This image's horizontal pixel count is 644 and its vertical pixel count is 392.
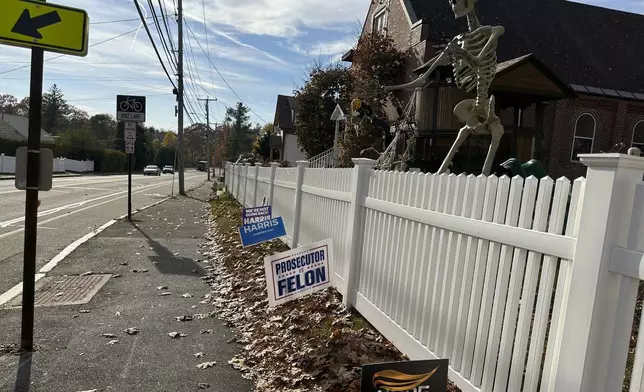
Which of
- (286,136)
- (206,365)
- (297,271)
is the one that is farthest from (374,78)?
(286,136)

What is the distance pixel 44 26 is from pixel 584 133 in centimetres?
1934

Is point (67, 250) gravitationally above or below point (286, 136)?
below

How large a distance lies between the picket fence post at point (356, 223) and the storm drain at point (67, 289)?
309cm

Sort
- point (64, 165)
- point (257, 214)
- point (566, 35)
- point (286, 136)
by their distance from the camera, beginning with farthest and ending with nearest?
point (64, 165) < point (286, 136) < point (566, 35) < point (257, 214)

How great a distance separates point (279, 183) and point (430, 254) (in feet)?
19.5

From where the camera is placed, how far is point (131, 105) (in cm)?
1311

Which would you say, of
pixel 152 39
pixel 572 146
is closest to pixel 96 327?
pixel 152 39

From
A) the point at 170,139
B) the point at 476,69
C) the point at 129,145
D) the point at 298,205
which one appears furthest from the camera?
the point at 170,139

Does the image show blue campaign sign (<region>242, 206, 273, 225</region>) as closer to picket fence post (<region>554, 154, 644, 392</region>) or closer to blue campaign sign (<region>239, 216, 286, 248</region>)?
blue campaign sign (<region>239, 216, 286, 248</region>)

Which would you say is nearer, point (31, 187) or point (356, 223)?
point (31, 187)

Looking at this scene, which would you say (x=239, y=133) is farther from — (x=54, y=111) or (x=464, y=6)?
(x=464, y=6)

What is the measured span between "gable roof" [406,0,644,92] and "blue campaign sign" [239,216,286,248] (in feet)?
39.7

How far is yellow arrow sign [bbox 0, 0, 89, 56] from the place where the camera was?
3.77 metres

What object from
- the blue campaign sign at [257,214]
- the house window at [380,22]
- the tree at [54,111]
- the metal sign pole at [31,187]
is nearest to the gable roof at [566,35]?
the house window at [380,22]
